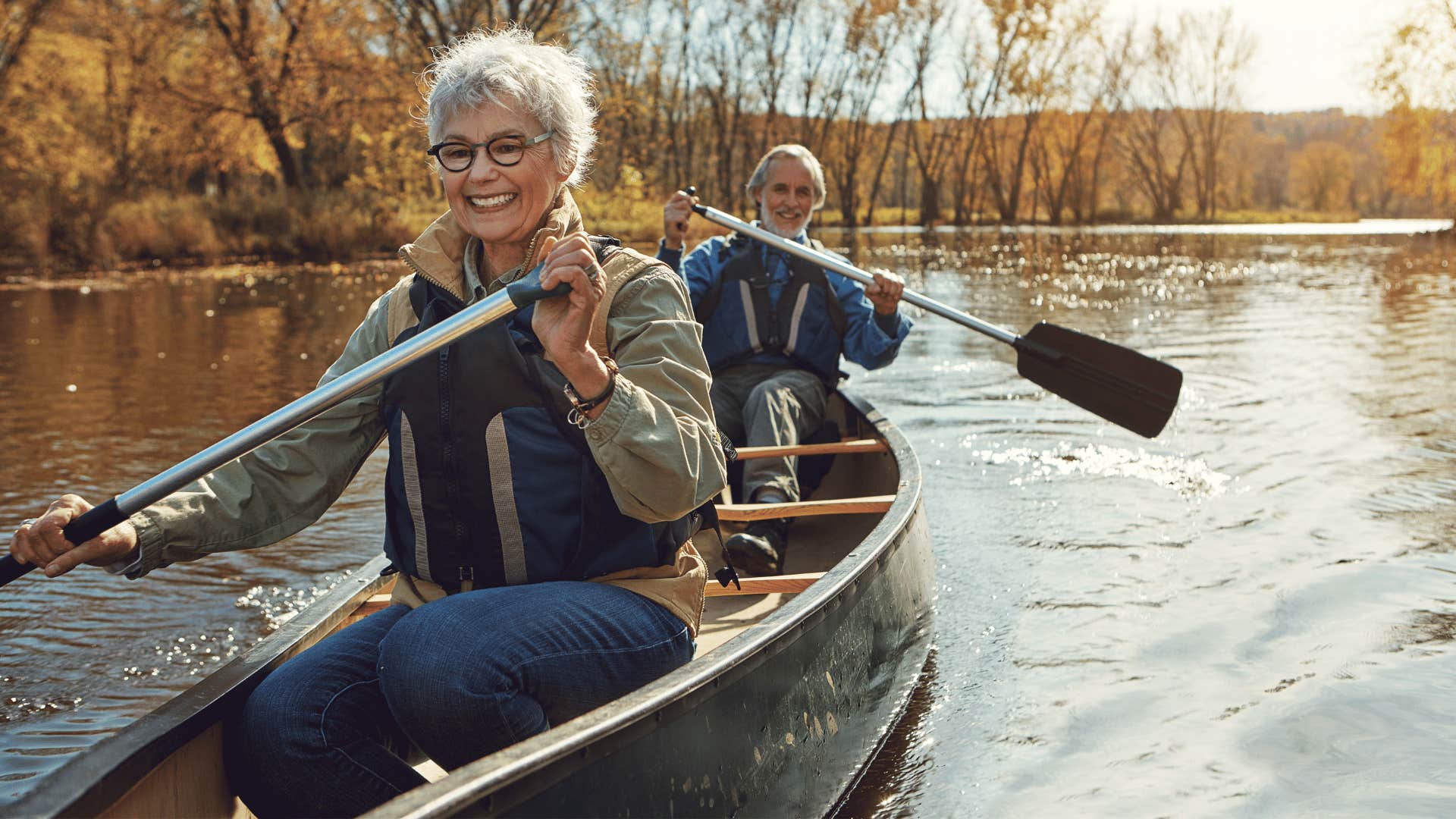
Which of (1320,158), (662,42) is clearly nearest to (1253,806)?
(662,42)

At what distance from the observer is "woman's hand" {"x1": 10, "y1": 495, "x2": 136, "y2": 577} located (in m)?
1.82

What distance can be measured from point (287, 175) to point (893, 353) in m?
18.1

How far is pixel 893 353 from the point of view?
453 cm

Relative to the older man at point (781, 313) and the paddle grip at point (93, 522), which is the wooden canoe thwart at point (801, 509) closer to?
the older man at point (781, 313)

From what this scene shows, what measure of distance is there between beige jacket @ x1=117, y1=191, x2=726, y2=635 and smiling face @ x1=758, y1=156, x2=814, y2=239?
267cm

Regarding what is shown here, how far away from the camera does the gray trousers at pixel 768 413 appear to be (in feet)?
13.1

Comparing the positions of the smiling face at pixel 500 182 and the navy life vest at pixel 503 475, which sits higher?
the smiling face at pixel 500 182

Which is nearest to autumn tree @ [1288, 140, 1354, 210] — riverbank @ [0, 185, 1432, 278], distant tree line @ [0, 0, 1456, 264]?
distant tree line @ [0, 0, 1456, 264]

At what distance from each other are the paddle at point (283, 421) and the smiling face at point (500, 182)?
0.16 meters

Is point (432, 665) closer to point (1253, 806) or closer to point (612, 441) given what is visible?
point (612, 441)

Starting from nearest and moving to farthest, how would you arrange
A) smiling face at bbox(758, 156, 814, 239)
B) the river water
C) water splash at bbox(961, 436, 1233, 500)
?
the river water
smiling face at bbox(758, 156, 814, 239)
water splash at bbox(961, 436, 1233, 500)

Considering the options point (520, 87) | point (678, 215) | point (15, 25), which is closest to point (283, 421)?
point (520, 87)

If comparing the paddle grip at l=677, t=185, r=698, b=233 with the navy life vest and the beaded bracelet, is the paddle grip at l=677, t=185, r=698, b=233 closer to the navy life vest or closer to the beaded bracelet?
the navy life vest

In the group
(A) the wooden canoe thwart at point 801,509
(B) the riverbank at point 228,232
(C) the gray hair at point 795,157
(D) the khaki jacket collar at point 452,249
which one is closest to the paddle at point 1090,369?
(C) the gray hair at point 795,157
